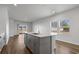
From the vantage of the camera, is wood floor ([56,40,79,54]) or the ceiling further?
wood floor ([56,40,79,54])

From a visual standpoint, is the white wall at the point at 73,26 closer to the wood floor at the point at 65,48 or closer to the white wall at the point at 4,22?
the wood floor at the point at 65,48

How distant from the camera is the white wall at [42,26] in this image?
2770 mm

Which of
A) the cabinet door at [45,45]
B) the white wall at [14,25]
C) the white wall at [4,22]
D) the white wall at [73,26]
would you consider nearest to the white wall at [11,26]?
the white wall at [14,25]

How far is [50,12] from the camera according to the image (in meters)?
2.63

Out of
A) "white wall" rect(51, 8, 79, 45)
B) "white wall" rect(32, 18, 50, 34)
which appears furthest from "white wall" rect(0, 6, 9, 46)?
"white wall" rect(51, 8, 79, 45)

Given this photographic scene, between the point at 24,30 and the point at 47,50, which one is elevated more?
the point at 24,30

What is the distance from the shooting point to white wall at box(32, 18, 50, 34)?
2770mm

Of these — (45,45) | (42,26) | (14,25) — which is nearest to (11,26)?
(14,25)

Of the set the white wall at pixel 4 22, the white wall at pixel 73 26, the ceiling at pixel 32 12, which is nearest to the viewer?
the ceiling at pixel 32 12

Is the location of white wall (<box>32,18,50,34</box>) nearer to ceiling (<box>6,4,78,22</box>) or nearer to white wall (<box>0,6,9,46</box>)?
ceiling (<box>6,4,78,22</box>)

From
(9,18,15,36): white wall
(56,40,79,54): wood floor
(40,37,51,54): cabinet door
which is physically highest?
(9,18,15,36): white wall

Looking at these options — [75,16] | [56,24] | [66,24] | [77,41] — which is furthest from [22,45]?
[75,16]

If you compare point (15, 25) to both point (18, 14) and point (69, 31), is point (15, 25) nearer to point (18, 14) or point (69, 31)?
point (18, 14)

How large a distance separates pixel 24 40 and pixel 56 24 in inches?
51.0
